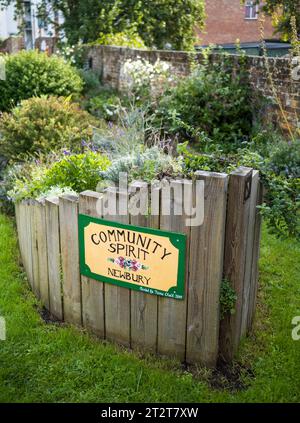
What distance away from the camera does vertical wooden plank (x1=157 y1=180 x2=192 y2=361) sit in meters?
2.85

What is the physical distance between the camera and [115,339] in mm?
3361

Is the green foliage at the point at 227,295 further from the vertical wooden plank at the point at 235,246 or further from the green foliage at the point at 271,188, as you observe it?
the green foliage at the point at 271,188

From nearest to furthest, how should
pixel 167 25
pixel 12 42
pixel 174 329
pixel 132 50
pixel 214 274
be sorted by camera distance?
pixel 214 274 < pixel 174 329 < pixel 132 50 < pixel 167 25 < pixel 12 42

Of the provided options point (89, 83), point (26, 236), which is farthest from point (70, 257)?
point (89, 83)

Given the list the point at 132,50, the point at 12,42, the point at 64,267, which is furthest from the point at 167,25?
the point at 64,267

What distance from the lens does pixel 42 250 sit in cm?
369

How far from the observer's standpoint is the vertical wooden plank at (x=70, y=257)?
3.31 metres

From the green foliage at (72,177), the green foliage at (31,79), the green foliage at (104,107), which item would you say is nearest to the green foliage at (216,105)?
the green foliage at (104,107)

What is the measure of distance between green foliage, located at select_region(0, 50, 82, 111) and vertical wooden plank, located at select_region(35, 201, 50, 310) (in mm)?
6274

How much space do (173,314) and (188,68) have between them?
798 cm

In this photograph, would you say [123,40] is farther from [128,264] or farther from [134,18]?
[128,264]
